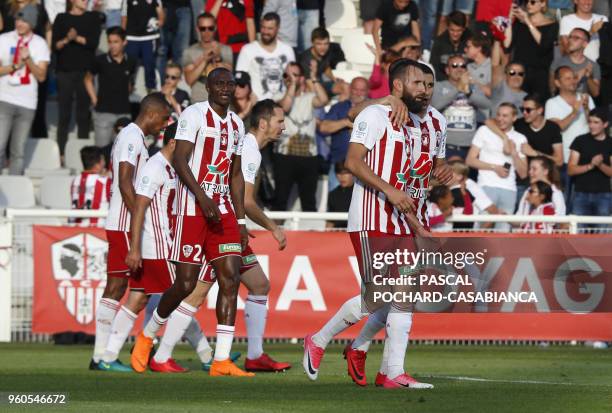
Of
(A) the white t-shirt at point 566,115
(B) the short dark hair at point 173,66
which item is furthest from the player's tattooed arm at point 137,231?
(A) the white t-shirt at point 566,115

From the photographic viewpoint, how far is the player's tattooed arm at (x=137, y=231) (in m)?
12.2

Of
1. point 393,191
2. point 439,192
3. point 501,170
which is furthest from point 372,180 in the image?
point 501,170

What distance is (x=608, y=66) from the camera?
20.7 m

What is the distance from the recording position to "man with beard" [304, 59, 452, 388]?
1002cm

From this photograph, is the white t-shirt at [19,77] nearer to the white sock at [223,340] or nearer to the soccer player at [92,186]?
the soccer player at [92,186]

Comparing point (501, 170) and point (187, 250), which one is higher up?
point (501, 170)

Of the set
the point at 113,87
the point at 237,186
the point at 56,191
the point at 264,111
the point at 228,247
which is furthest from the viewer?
the point at 113,87

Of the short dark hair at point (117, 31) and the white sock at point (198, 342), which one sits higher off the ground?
the short dark hair at point (117, 31)

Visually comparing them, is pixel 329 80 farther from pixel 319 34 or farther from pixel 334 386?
pixel 334 386

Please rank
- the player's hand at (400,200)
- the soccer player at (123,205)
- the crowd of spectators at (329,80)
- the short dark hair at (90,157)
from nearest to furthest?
the player's hand at (400,200) → the soccer player at (123,205) → the short dark hair at (90,157) → the crowd of spectators at (329,80)

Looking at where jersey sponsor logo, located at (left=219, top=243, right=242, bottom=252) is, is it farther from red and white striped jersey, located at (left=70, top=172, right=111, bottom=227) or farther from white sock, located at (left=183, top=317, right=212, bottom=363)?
red and white striped jersey, located at (left=70, top=172, right=111, bottom=227)

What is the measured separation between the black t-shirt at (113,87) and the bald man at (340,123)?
280cm

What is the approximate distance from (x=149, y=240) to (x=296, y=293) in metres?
3.95

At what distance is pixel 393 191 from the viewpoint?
32.2ft
